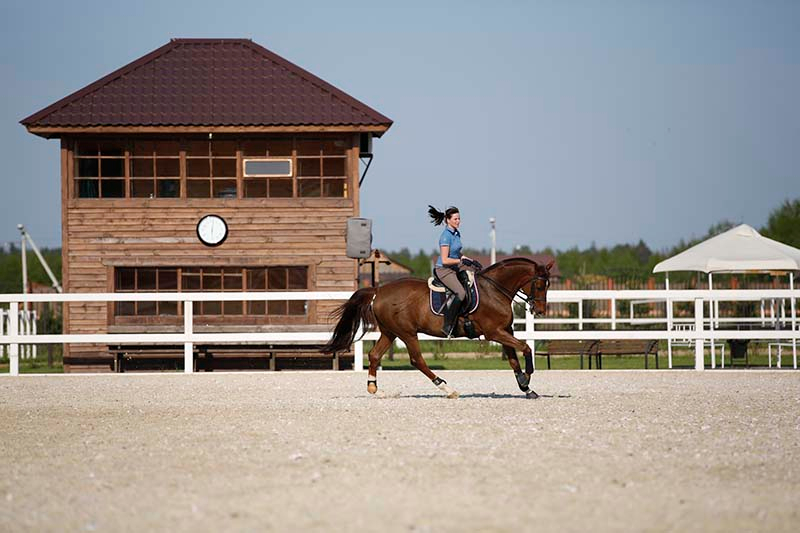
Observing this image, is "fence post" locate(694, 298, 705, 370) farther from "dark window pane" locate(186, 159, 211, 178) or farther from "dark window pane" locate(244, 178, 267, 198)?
"dark window pane" locate(186, 159, 211, 178)

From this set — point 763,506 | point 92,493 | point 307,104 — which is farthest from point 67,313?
point 763,506

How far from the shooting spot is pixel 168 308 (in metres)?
25.3

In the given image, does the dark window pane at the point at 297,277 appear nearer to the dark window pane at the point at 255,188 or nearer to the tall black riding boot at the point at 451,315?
the dark window pane at the point at 255,188

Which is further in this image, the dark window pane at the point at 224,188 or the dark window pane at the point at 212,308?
the dark window pane at the point at 224,188

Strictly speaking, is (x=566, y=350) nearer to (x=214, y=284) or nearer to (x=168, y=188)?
(x=214, y=284)

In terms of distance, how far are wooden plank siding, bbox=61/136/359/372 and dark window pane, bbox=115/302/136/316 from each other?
15cm

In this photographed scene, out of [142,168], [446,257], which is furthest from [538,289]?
[142,168]

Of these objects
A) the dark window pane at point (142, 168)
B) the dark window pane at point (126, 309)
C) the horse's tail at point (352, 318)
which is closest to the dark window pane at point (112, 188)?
→ the dark window pane at point (142, 168)

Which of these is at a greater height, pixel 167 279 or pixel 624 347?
pixel 167 279

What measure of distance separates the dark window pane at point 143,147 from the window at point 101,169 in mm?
295

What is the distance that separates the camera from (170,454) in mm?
8875

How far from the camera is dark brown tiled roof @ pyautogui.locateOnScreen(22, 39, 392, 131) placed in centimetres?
2470

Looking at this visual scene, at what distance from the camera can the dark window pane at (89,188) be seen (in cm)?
2541

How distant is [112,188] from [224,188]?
101 inches
